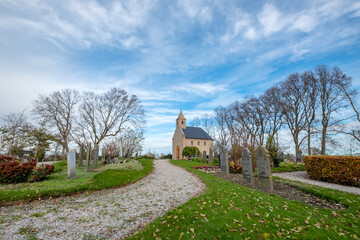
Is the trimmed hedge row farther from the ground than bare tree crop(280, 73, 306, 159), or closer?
closer

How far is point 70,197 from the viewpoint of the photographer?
668cm

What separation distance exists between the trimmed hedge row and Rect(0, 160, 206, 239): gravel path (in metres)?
10.5

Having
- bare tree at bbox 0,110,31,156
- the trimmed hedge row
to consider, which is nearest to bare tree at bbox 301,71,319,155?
the trimmed hedge row

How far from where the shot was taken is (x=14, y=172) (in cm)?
894

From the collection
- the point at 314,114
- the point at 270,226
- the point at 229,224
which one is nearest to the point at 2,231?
the point at 229,224

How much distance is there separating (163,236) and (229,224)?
5.00 ft

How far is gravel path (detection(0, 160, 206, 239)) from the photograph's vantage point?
3.89 m

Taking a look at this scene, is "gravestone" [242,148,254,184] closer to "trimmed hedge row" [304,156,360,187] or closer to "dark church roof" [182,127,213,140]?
"trimmed hedge row" [304,156,360,187]

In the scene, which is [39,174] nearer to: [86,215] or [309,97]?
[86,215]

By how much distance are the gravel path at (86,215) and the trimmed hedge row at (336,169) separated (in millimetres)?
10541

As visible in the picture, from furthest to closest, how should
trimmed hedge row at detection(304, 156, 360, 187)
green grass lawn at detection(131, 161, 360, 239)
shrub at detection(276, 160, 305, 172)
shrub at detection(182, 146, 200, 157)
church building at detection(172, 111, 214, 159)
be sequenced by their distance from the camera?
church building at detection(172, 111, 214, 159) < shrub at detection(182, 146, 200, 157) < shrub at detection(276, 160, 305, 172) < trimmed hedge row at detection(304, 156, 360, 187) < green grass lawn at detection(131, 161, 360, 239)

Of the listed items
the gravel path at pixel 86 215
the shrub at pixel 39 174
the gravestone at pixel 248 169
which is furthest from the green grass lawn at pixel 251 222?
the shrub at pixel 39 174

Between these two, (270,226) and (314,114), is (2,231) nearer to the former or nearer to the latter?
(270,226)

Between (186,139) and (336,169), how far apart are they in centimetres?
2599
